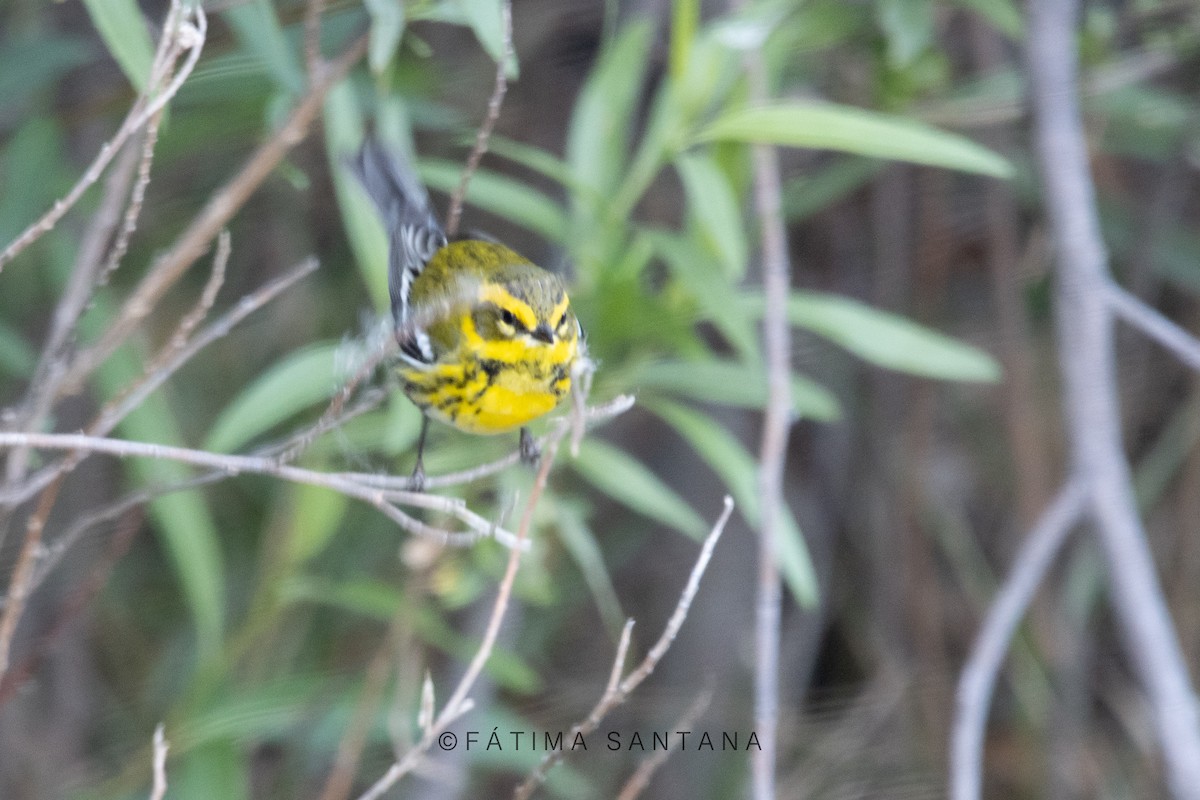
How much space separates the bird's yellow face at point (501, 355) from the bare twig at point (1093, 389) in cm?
74

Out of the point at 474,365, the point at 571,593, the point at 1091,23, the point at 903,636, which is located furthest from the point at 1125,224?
the point at 474,365

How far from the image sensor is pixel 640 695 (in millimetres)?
2738

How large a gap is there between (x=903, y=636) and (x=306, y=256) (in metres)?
1.44

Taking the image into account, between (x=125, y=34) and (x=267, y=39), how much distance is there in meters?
0.24

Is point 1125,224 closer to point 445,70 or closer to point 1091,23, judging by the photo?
point 1091,23

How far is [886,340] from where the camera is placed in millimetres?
1954

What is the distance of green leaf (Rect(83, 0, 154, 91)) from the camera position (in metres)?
1.47

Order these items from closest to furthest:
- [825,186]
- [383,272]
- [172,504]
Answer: [383,272]
[172,504]
[825,186]

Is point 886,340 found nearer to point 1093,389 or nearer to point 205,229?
point 1093,389

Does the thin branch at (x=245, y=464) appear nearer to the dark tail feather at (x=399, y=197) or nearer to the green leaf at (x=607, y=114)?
the dark tail feather at (x=399, y=197)

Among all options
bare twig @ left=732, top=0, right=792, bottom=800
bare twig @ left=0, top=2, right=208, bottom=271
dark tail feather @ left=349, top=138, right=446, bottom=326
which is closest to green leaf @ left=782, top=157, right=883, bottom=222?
bare twig @ left=732, top=0, right=792, bottom=800

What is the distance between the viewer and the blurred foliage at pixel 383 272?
1.84 m

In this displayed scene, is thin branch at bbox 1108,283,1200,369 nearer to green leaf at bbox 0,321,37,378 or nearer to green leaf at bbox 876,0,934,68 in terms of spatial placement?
green leaf at bbox 876,0,934,68

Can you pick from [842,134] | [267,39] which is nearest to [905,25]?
[842,134]
